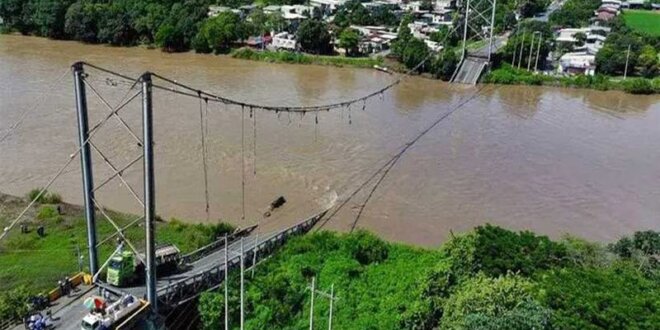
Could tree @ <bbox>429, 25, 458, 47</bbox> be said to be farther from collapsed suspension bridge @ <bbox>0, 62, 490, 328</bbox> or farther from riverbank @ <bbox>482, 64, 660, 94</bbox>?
collapsed suspension bridge @ <bbox>0, 62, 490, 328</bbox>

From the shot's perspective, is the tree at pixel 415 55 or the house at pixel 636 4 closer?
the tree at pixel 415 55

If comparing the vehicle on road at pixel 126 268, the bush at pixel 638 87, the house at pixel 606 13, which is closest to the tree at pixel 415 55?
the bush at pixel 638 87

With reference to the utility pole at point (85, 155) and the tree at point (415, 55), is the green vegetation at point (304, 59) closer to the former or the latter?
the tree at point (415, 55)

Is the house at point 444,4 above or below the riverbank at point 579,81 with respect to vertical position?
above

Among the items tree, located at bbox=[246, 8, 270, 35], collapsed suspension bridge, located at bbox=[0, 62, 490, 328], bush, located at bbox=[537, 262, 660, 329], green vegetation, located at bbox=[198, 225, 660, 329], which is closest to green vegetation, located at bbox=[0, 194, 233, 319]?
collapsed suspension bridge, located at bbox=[0, 62, 490, 328]

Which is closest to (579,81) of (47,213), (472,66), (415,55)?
(472,66)

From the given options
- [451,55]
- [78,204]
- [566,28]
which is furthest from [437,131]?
[566,28]

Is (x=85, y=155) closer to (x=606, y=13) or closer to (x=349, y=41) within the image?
(x=349, y=41)
